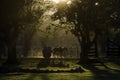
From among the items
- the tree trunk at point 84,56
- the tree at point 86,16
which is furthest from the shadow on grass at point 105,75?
the tree trunk at point 84,56

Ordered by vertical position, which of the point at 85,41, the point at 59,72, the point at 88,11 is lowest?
the point at 59,72

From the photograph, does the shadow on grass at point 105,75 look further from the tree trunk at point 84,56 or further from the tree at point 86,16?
the tree trunk at point 84,56

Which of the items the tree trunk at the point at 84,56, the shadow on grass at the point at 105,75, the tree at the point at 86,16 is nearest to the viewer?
the shadow on grass at the point at 105,75

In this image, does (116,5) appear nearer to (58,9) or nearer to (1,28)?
(58,9)

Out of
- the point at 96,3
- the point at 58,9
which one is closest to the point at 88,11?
the point at 96,3

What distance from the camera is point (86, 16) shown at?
3969 cm

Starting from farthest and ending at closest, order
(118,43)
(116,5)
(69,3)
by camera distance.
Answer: (118,43) → (69,3) → (116,5)

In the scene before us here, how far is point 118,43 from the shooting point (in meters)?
51.0

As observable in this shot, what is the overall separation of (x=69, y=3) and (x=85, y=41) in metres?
4.26

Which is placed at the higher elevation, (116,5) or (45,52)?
Result: (116,5)

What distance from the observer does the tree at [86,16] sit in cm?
3925

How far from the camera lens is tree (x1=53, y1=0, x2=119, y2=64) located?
129ft

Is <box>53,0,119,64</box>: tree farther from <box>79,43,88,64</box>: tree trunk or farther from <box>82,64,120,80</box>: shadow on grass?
<box>82,64,120,80</box>: shadow on grass

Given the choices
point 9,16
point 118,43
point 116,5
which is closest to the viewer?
point 9,16
